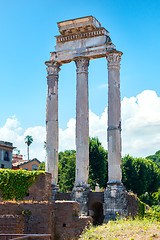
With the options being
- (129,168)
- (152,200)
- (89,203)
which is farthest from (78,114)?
(152,200)

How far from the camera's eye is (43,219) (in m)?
23.3

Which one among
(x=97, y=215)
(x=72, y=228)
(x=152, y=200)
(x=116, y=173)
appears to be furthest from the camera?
(x=152, y=200)

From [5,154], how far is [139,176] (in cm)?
2354

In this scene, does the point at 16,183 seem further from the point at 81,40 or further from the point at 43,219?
the point at 81,40

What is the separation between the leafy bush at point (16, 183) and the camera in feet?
85.3

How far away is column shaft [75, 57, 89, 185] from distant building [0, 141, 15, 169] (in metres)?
32.1

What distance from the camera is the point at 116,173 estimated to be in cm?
3144

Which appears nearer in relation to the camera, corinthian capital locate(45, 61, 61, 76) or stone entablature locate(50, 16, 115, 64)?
stone entablature locate(50, 16, 115, 64)

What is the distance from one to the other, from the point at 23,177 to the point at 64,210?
12.3 ft

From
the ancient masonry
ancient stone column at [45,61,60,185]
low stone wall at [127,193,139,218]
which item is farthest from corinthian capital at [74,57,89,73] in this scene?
low stone wall at [127,193,139,218]

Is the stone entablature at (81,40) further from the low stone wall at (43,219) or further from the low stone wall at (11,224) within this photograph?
the low stone wall at (11,224)

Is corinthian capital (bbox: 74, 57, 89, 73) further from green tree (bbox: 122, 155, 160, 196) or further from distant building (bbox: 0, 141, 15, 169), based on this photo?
distant building (bbox: 0, 141, 15, 169)

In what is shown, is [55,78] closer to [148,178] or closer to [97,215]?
[97,215]

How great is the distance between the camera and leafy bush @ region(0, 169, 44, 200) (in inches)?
1024
